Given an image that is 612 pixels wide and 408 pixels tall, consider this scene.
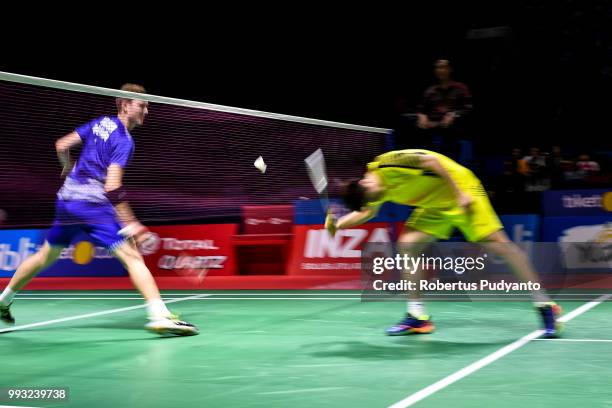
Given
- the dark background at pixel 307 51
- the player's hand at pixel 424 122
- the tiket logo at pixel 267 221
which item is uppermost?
the dark background at pixel 307 51

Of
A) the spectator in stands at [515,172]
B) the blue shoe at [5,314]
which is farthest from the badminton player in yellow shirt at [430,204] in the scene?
the spectator in stands at [515,172]

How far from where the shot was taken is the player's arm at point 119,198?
22.8ft

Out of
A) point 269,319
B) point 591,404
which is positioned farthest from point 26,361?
point 591,404

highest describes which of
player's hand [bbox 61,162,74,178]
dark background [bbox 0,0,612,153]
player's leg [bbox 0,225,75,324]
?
dark background [bbox 0,0,612,153]

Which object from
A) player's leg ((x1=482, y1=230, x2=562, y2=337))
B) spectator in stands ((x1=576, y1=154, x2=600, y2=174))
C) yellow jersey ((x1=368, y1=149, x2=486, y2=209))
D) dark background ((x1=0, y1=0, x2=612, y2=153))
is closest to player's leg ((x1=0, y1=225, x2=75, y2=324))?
yellow jersey ((x1=368, y1=149, x2=486, y2=209))

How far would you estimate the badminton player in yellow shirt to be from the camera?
6656 mm

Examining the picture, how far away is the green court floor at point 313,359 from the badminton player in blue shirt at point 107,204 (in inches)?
18.9

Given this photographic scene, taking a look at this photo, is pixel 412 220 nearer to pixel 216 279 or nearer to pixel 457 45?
pixel 216 279

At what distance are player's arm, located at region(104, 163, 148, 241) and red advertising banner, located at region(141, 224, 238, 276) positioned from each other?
6040mm

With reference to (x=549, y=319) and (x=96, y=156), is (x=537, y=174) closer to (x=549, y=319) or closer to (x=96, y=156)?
(x=549, y=319)

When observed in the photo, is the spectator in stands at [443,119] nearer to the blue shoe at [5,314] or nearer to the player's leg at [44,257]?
the player's leg at [44,257]

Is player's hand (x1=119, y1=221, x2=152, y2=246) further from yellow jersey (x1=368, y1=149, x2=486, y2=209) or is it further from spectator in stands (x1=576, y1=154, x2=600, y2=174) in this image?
spectator in stands (x1=576, y1=154, x2=600, y2=174)

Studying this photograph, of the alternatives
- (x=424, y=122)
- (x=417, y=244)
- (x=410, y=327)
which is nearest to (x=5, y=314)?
(x=410, y=327)

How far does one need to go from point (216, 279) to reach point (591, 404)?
9037mm
